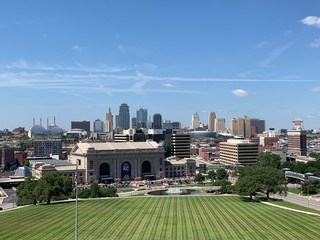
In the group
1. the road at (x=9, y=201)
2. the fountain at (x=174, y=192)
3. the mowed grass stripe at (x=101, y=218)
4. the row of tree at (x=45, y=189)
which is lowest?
the road at (x=9, y=201)

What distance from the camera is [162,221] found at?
68.2m

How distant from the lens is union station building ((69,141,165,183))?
157000 millimetres

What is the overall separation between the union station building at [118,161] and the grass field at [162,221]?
218 ft

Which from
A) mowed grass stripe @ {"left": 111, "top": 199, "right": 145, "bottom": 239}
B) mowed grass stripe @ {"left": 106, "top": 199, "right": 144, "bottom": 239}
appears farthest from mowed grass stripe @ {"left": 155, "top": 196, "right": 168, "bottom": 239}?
mowed grass stripe @ {"left": 106, "top": 199, "right": 144, "bottom": 239}

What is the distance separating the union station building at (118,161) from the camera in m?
157

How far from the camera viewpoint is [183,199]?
96750 mm

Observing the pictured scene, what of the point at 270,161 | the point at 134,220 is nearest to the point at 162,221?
the point at 134,220

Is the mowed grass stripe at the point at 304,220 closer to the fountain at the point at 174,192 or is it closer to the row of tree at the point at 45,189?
the fountain at the point at 174,192

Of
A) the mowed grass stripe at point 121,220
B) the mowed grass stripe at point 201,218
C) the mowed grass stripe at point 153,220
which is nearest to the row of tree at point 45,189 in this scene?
the mowed grass stripe at point 121,220

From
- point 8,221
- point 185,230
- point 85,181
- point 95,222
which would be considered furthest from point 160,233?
point 85,181

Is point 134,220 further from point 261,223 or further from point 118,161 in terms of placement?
point 118,161

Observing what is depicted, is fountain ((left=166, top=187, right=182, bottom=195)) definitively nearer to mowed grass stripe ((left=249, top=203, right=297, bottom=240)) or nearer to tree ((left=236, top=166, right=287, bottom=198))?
tree ((left=236, top=166, right=287, bottom=198))

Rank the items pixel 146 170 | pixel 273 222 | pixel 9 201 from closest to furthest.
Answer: pixel 273 222 < pixel 9 201 < pixel 146 170

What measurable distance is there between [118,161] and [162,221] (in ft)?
312
